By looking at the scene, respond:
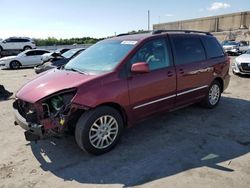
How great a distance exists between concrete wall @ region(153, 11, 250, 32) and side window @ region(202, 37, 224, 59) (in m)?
45.8

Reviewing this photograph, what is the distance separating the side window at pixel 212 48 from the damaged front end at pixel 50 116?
352cm

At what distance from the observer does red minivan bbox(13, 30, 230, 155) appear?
3.76 meters

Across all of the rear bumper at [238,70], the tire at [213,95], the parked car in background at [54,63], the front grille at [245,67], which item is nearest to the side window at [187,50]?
the tire at [213,95]

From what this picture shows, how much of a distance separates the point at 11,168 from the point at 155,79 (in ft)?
8.62

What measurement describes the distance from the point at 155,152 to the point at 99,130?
94cm

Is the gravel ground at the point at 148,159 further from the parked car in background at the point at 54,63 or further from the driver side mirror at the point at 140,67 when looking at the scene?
the parked car in background at the point at 54,63

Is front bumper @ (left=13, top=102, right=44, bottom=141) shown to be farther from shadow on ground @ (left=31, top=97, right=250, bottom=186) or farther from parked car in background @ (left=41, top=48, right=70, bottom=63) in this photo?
parked car in background @ (left=41, top=48, right=70, bottom=63)

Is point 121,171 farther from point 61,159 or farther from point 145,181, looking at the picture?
point 61,159

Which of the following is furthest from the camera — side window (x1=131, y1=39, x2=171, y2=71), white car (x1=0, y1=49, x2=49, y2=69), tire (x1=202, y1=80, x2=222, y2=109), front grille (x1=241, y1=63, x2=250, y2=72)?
white car (x1=0, y1=49, x2=49, y2=69)

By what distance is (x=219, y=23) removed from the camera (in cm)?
5356

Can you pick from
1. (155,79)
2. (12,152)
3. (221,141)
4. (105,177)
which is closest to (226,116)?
(221,141)

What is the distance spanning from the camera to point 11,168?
3.77 metres

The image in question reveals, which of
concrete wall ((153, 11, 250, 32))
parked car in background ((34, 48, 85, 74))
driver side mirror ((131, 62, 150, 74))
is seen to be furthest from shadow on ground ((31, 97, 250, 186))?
concrete wall ((153, 11, 250, 32))

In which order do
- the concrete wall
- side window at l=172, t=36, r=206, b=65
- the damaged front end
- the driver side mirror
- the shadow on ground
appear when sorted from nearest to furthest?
the shadow on ground, the damaged front end, the driver side mirror, side window at l=172, t=36, r=206, b=65, the concrete wall
